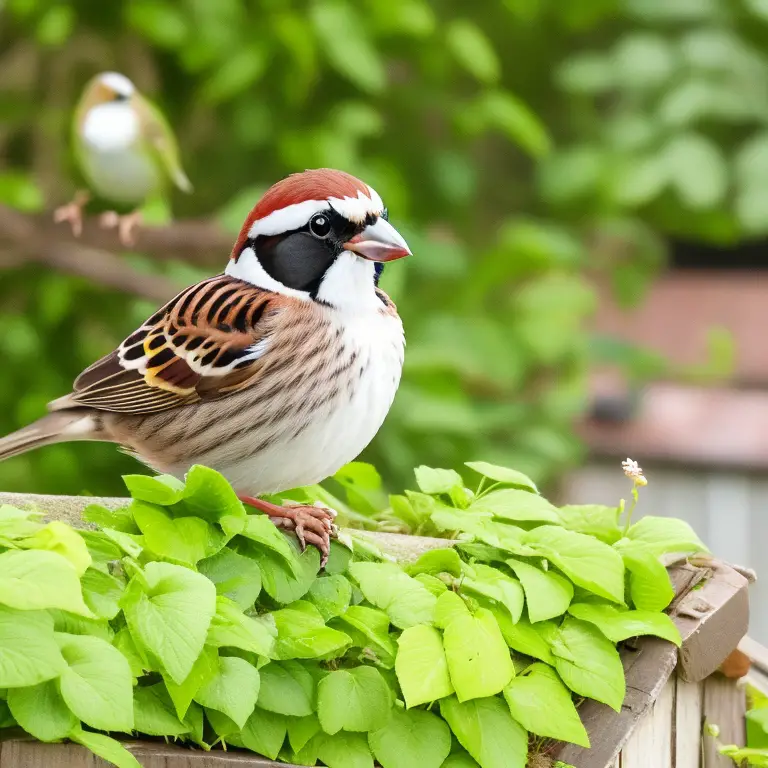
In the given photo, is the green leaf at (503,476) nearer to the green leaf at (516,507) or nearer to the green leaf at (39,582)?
the green leaf at (516,507)

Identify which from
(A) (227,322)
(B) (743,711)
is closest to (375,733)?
(A) (227,322)

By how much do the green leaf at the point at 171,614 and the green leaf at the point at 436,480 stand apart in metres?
0.54

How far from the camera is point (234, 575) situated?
4.29ft

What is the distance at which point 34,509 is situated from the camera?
144cm

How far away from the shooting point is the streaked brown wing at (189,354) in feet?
4.99

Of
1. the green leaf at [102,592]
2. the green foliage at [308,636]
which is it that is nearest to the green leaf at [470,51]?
the green foliage at [308,636]

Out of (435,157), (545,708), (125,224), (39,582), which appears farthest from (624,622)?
(435,157)

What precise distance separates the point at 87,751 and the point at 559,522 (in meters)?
0.73

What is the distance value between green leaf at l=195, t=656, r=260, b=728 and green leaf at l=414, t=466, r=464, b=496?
521 millimetres

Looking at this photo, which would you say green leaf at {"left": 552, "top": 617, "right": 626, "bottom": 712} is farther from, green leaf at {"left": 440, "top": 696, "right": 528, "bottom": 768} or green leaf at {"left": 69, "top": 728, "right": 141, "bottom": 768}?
green leaf at {"left": 69, "top": 728, "right": 141, "bottom": 768}

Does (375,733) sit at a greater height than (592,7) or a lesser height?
lesser

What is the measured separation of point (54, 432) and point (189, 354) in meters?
0.23

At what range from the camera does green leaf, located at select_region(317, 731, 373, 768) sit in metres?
1.24

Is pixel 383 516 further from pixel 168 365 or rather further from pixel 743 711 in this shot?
pixel 743 711
